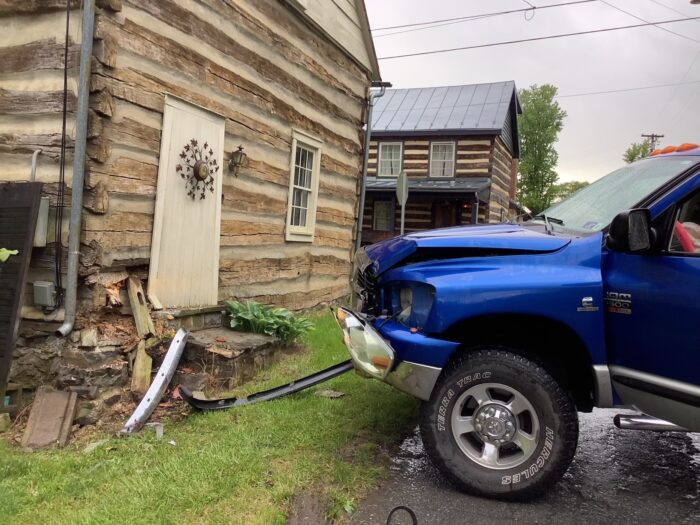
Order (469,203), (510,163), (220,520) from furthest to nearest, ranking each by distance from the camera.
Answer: (510,163), (469,203), (220,520)

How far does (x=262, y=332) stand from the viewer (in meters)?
6.13

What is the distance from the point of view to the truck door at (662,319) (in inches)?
109

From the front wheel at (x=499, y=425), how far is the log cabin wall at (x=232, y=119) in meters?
3.31

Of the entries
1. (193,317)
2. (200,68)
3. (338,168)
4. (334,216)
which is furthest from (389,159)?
(193,317)

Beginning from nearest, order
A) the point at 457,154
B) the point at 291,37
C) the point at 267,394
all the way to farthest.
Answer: the point at 267,394 → the point at 291,37 → the point at 457,154

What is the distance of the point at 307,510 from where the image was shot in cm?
290

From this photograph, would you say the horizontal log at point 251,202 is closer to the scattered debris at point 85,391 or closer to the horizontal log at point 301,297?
the horizontal log at point 301,297

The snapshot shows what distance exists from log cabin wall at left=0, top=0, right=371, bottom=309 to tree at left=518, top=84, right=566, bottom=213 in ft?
113

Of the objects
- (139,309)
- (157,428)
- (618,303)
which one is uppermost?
(618,303)

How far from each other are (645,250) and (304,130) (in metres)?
6.16

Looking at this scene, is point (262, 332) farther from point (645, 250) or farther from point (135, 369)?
point (645, 250)

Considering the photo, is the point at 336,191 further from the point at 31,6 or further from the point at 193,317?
the point at 31,6

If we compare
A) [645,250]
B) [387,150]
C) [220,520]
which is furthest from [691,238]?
[387,150]

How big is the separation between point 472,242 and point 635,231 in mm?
869
